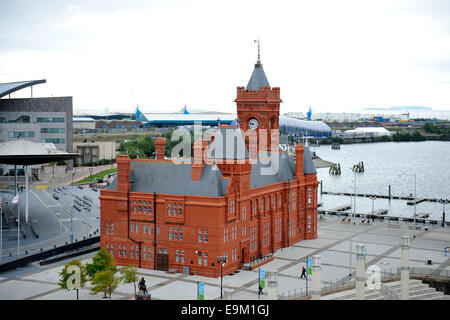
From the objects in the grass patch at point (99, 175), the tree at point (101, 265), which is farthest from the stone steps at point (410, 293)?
the grass patch at point (99, 175)

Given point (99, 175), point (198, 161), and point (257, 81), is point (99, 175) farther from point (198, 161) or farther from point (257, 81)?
point (198, 161)

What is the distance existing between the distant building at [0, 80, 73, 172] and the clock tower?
72019 mm

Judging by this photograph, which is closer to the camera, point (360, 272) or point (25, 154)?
point (360, 272)

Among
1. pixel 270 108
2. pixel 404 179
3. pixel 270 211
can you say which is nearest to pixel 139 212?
pixel 270 211

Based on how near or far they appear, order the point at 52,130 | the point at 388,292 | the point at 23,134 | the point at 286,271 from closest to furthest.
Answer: the point at 388,292
the point at 286,271
the point at 23,134
the point at 52,130

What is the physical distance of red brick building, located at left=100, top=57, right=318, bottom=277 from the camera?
2527 inches

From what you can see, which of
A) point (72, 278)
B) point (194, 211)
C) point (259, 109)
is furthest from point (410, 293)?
point (259, 109)

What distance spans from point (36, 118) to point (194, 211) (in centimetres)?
9834

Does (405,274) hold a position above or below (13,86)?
below

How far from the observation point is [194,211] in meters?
64.5

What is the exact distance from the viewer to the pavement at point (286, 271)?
57.5 metres

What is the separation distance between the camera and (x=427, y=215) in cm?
11588

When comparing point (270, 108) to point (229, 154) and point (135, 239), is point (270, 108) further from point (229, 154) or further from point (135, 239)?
point (135, 239)

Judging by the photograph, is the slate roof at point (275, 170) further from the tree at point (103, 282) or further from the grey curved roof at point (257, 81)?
the tree at point (103, 282)
